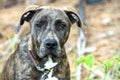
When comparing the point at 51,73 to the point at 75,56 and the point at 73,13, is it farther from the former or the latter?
the point at 75,56

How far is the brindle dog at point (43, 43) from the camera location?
19.9ft

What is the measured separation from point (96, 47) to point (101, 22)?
5.18ft

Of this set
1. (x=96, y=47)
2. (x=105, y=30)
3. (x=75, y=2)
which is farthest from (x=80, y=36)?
(x=75, y=2)

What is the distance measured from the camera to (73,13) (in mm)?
6523

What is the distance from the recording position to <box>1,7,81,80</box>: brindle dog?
19.9 ft

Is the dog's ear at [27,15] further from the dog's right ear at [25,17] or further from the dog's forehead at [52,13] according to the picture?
the dog's forehead at [52,13]

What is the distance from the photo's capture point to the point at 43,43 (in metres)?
6.02

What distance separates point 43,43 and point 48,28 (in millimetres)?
238

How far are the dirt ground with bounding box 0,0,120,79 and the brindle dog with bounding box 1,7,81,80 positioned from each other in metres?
2.06

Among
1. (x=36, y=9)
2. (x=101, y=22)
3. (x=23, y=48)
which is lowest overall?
(x=101, y=22)

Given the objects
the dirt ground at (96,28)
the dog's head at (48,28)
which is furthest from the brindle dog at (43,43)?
the dirt ground at (96,28)

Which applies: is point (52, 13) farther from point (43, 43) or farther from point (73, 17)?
point (43, 43)

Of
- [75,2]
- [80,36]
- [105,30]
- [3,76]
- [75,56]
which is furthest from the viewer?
[75,2]

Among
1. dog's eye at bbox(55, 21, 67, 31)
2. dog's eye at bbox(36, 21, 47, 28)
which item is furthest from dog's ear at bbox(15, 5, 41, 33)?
dog's eye at bbox(55, 21, 67, 31)
